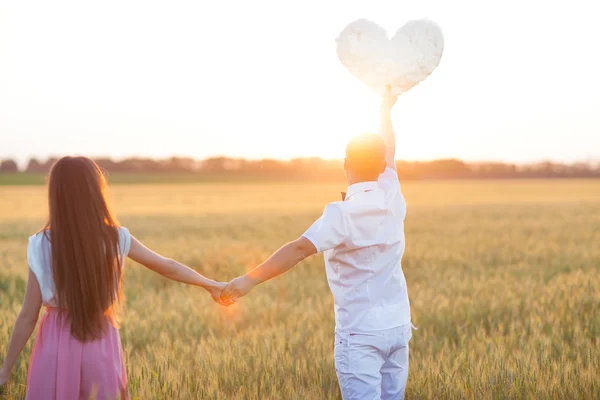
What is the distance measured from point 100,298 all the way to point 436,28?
2.54 m

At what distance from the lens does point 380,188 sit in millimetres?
3168

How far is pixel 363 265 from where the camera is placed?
304 centimetres

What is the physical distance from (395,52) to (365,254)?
1359mm

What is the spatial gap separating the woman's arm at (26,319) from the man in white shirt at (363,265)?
1086 mm

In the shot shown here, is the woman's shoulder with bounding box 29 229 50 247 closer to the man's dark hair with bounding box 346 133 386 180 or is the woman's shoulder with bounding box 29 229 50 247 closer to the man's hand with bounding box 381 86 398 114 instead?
the man's dark hair with bounding box 346 133 386 180

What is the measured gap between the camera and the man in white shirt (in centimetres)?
294

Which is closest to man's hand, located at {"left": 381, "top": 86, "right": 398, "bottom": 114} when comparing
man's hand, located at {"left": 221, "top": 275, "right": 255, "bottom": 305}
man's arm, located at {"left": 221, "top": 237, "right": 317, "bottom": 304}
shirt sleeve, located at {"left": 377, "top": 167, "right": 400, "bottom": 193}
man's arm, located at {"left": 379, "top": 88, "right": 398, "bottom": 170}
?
man's arm, located at {"left": 379, "top": 88, "right": 398, "bottom": 170}

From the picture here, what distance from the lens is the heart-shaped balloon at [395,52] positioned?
363 cm

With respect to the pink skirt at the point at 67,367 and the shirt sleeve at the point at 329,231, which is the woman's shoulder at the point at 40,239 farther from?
the shirt sleeve at the point at 329,231

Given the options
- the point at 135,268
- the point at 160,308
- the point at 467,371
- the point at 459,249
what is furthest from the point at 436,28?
the point at 459,249

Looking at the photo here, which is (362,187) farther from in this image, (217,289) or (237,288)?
(217,289)

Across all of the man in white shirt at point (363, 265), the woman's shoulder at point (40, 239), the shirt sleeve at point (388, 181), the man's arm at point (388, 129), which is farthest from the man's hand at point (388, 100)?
the woman's shoulder at point (40, 239)

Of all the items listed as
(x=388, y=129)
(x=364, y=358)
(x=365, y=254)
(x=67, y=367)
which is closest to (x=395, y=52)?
(x=388, y=129)

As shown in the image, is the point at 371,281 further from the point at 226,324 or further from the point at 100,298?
the point at 226,324
